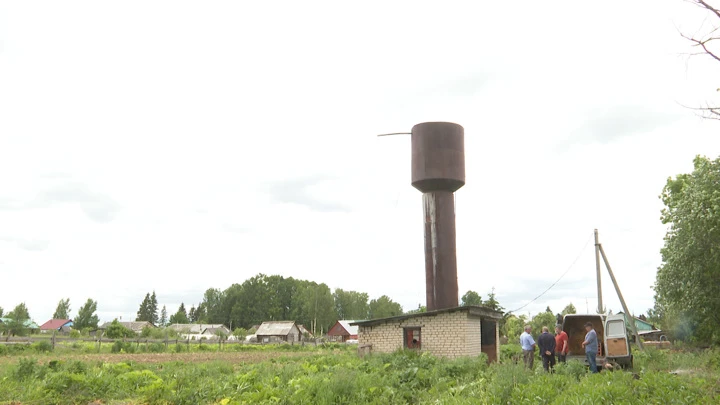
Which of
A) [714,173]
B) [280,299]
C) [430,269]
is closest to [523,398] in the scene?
[430,269]

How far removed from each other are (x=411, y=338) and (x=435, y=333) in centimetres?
135

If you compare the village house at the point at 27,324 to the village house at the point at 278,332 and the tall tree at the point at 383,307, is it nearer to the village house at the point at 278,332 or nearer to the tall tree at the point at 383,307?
the village house at the point at 278,332

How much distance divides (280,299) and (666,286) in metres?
90.5

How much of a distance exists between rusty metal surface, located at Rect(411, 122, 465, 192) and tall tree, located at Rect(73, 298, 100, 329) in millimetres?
87326

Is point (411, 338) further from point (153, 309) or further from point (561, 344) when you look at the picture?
point (153, 309)

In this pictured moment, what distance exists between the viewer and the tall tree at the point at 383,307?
104m

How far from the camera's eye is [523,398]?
28.0 feet

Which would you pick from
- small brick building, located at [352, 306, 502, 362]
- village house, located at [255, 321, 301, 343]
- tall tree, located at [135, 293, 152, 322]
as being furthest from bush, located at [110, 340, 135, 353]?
tall tree, located at [135, 293, 152, 322]

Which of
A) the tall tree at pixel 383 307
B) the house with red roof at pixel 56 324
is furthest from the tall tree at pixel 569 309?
the house with red roof at pixel 56 324

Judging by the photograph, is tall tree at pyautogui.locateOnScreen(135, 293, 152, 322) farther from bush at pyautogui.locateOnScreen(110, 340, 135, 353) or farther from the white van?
the white van

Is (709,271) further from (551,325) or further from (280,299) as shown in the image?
(280,299)

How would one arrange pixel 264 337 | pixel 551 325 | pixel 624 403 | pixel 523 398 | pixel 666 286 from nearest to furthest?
1. pixel 624 403
2. pixel 523 398
3. pixel 666 286
4. pixel 551 325
5. pixel 264 337

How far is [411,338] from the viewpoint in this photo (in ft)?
65.3

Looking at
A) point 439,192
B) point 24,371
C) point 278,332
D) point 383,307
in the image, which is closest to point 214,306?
point 383,307
